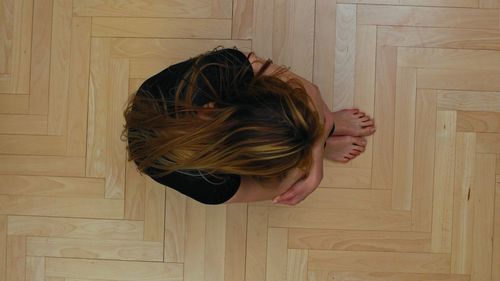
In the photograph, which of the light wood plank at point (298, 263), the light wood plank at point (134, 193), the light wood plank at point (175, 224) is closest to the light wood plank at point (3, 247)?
the light wood plank at point (134, 193)

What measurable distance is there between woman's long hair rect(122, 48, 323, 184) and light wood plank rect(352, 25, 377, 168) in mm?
460

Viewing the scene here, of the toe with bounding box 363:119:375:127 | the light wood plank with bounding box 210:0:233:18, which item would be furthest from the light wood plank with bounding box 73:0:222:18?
the toe with bounding box 363:119:375:127

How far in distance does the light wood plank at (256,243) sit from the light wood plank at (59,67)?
0.57 meters

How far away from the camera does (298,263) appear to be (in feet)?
4.42

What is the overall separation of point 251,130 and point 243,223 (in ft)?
1.88

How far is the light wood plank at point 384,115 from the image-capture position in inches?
52.2

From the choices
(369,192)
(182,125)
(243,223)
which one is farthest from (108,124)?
(369,192)

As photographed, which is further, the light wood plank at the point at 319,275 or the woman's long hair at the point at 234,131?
the light wood plank at the point at 319,275

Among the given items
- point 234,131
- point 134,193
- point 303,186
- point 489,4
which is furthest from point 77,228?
point 489,4

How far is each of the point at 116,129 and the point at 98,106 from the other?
3.1 inches

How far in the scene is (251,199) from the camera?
3.87ft

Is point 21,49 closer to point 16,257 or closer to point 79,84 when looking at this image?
point 79,84

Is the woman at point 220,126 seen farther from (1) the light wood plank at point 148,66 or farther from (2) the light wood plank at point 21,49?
(2) the light wood plank at point 21,49

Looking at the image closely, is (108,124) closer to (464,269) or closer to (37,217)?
(37,217)
